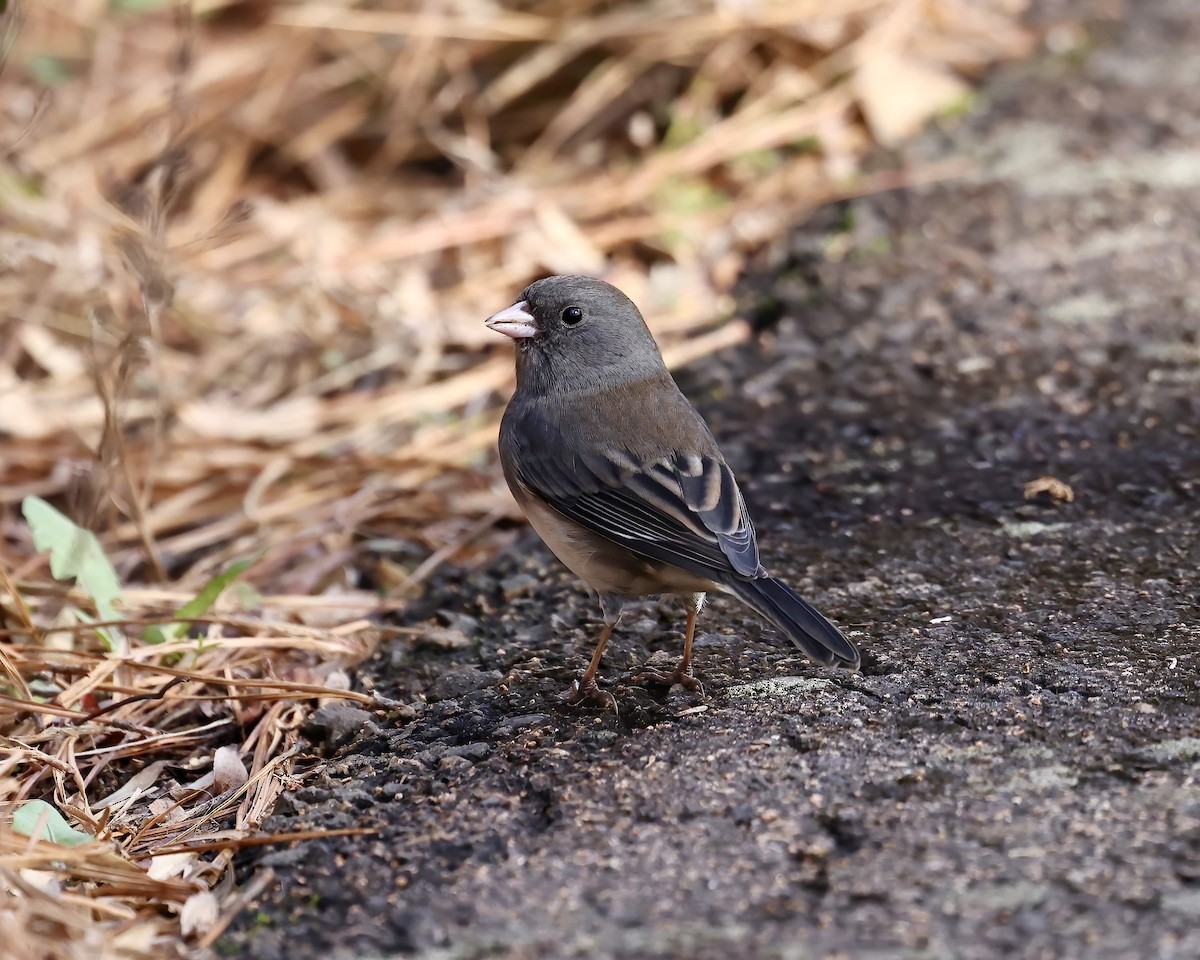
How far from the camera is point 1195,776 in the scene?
1.97 meters

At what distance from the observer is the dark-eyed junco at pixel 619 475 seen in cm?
243

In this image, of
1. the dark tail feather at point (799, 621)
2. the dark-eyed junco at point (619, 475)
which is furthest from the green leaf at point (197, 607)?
the dark tail feather at point (799, 621)

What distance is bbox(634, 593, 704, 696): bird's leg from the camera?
2.51 metres

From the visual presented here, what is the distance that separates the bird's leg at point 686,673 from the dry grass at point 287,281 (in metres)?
0.61

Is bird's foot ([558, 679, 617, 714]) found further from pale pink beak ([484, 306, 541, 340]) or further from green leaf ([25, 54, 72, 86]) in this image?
green leaf ([25, 54, 72, 86])

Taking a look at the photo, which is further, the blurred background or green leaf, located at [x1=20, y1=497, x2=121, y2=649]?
the blurred background

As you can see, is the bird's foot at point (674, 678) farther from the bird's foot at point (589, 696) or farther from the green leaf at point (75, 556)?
the green leaf at point (75, 556)

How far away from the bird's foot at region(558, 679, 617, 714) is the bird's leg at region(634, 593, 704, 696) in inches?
3.4

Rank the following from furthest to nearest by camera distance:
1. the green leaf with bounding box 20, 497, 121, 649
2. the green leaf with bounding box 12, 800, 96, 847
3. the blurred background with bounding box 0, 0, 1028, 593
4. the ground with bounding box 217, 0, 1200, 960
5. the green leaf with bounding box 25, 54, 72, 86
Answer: the green leaf with bounding box 25, 54, 72, 86
the blurred background with bounding box 0, 0, 1028, 593
the green leaf with bounding box 20, 497, 121, 649
the green leaf with bounding box 12, 800, 96, 847
the ground with bounding box 217, 0, 1200, 960

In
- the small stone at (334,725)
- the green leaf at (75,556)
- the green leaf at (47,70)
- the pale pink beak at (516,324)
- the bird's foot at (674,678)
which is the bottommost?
the small stone at (334,725)

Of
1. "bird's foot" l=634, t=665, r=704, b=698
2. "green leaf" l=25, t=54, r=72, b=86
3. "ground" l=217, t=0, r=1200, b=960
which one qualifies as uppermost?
"green leaf" l=25, t=54, r=72, b=86

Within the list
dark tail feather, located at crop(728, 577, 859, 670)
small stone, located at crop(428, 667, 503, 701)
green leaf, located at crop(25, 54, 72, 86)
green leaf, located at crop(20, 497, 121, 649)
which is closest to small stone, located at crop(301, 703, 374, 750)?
small stone, located at crop(428, 667, 503, 701)

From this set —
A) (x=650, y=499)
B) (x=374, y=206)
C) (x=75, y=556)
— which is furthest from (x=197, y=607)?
(x=374, y=206)

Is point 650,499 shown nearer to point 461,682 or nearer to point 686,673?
point 686,673
